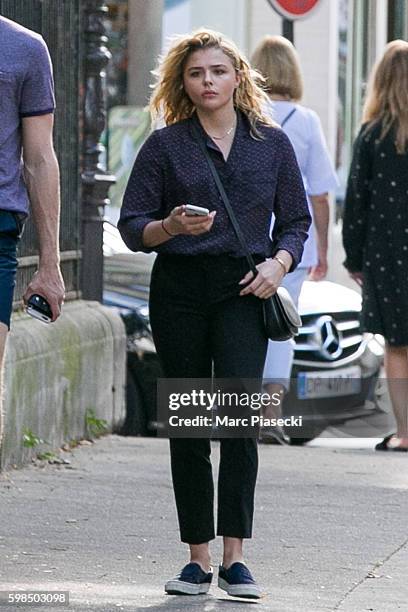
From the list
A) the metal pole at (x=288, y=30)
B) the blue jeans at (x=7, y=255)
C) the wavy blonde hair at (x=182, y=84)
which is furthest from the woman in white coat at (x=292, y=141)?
the blue jeans at (x=7, y=255)

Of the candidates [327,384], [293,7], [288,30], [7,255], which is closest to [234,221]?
[7,255]

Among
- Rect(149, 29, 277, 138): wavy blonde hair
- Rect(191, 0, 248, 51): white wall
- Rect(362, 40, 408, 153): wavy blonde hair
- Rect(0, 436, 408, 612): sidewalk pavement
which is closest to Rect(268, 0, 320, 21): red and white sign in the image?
Rect(362, 40, 408, 153): wavy blonde hair

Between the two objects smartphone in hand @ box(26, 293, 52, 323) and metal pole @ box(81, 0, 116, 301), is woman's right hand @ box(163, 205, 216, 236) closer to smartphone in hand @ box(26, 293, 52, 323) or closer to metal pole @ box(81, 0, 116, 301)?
smartphone in hand @ box(26, 293, 52, 323)

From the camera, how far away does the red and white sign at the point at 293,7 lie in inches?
480

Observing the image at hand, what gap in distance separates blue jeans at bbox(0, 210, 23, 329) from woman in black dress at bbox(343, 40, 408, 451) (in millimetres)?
4401

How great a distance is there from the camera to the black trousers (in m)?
5.86

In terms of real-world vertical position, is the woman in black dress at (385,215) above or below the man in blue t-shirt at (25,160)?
below

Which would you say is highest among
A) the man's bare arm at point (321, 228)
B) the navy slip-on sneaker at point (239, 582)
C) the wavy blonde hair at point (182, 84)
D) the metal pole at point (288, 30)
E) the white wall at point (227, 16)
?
the wavy blonde hair at point (182, 84)

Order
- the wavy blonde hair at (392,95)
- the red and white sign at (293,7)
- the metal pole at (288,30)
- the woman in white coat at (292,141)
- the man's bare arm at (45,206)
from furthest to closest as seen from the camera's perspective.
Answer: the metal pole at (288,30), the red and white sign at (293,7), the woman in white coat at (292,141), the wavy blonde hair at (392,95), the man's bare arm at (45,206)

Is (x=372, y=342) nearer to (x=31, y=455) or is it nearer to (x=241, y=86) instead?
(x=31, y=455)

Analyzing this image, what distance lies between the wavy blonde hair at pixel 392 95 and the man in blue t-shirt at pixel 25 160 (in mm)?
4225

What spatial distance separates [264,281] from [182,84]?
712 mm

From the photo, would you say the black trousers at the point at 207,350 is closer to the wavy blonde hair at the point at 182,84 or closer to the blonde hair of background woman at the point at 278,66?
the wavy blonde hair at the point at 182,84

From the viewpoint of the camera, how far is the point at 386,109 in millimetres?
9625
